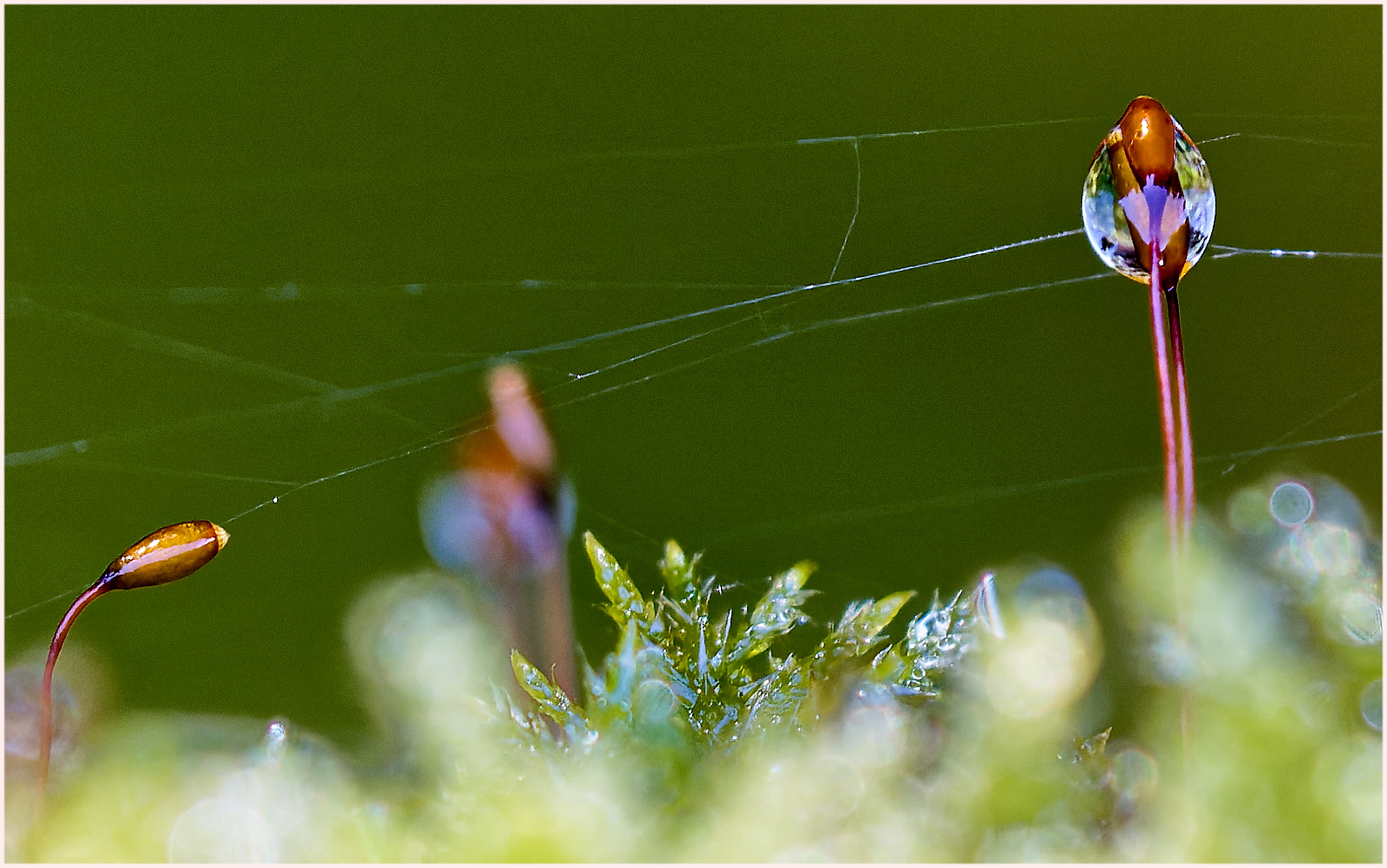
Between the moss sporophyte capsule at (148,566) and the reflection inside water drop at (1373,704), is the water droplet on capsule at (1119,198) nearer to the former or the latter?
the reflection inside water drop at (1373,704)

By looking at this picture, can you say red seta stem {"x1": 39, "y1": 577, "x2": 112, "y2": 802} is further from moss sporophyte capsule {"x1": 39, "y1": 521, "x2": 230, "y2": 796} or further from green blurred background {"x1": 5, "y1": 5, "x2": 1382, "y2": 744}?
green blurred background {"x1": 5, "y1": 5, "x2": 1382, "y2": 744}

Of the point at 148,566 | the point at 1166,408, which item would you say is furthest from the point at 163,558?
the point at 1166,408

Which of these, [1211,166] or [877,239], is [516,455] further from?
[1211,166]

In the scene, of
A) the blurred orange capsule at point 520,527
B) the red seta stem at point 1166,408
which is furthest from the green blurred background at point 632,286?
the red seta stem at point 1166,408

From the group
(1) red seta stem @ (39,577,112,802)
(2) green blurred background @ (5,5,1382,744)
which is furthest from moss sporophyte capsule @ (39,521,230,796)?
(2) green blurred background @ (5,5,1382,744)

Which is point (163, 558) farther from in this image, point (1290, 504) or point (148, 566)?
point (1290, 504)

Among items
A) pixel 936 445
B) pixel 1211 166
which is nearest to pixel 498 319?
pixel 936 445

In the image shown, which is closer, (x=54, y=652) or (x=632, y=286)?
(x=54, y=652)
